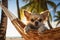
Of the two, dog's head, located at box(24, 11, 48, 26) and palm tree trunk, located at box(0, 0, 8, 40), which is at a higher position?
dog's head, located at box(24, 11, 48, 26)

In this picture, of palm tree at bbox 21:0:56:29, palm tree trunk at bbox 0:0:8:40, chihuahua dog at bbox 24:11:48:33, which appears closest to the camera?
chihuahua dog at bbox 24:11:48:33

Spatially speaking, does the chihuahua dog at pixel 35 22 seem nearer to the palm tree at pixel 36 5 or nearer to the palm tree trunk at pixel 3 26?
Result: the palm tree trunk at pixel 3 26

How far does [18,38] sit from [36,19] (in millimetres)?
509

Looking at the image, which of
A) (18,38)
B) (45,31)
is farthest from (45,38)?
(18,38)

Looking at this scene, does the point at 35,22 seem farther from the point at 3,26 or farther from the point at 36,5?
the point at 36,5

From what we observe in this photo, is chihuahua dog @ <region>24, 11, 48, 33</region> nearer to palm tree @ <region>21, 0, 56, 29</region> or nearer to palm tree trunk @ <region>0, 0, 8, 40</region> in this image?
palm tree trunk @ <region>0, 0, 8, 40</region>

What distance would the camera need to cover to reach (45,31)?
117 centimetres

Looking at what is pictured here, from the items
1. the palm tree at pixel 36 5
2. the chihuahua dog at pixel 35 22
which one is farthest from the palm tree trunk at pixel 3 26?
the chihuahua dog at pixel 35 22

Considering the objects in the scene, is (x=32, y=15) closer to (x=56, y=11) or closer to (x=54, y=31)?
(x=54, y=31)

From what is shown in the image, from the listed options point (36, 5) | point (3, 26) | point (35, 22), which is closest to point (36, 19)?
point (35, 22)

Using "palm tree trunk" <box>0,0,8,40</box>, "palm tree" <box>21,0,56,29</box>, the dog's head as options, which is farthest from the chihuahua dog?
"palm tree" <box>21,0,56,29</box>

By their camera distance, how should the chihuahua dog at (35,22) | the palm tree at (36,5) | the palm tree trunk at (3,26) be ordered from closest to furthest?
the chihuahua dog at (35,22)
the palm tree trunk at (3,26)
the palm tree at (36,5)

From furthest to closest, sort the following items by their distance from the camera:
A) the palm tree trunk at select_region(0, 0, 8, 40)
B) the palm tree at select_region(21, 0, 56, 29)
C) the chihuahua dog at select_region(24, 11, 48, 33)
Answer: the palm tree at select_region(21, 0, 56, 29), the palm tree trunk at select_region(0, 0, 8, 40), the chihuahua dog at select_region(24, 11, 48, 33)

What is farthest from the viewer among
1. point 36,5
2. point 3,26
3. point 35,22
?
point 36,5
